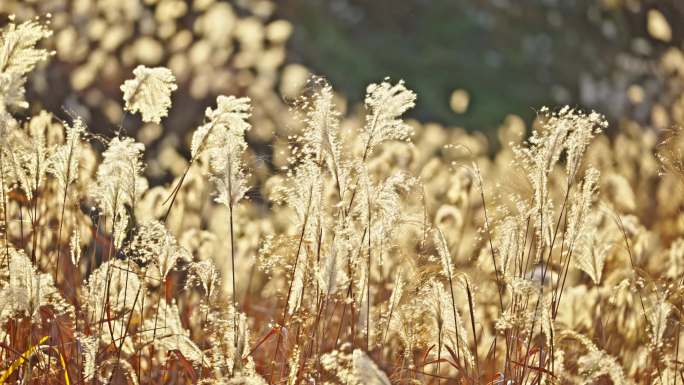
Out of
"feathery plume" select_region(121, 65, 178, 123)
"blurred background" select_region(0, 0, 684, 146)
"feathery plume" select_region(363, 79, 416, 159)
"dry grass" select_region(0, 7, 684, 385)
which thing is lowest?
"dry grass" select_region(0, 7, 684, 385)

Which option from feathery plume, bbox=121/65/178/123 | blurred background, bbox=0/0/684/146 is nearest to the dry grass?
feathery plume, bbox=121/65/178/123

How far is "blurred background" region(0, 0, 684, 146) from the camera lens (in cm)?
256

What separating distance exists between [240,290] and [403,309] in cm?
71

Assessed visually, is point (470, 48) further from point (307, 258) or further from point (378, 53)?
point (307, 258)

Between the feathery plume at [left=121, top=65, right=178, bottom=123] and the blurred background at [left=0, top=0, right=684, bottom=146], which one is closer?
the feathery plume at [left=121, top=65, right=178, bottom=123]

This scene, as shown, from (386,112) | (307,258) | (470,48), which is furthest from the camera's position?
(470,48)

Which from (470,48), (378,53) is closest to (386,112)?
(378,53)

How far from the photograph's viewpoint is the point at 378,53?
4.61 m

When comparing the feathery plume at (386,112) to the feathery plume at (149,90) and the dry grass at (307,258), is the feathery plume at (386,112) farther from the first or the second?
the feathery plume at (149,90)

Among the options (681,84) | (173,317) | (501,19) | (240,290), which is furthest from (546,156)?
(501,19)

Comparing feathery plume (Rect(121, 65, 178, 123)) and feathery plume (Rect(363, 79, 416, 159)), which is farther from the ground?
feathery plume (Rect(121, 65, 178, 123))

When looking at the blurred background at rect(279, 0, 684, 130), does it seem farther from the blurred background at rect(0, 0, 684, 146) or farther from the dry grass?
the dry grass

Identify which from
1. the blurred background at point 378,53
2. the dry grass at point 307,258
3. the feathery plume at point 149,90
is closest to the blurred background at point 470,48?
the blurred background at point 378,53

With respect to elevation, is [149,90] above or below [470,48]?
below
